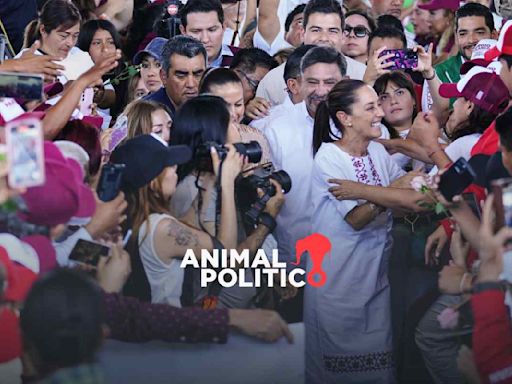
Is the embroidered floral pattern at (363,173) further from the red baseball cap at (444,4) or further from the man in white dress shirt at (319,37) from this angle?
the red baseball cap at (444,4)

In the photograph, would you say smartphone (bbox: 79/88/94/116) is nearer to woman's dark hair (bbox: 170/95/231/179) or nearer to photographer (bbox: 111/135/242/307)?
woman's dark hair (bbox: 170/95/231/179)

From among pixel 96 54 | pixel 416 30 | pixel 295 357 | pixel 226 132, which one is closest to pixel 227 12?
pixel 96 54

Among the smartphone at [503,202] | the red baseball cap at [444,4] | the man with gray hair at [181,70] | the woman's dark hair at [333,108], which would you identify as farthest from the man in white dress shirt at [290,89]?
the red baseball cap at [444,4]

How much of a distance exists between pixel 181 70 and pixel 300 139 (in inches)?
29.6

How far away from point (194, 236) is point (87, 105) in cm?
166

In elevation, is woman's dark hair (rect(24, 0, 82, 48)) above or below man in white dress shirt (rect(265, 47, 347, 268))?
above

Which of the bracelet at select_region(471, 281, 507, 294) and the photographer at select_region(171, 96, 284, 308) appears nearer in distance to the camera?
the bracelet at select_region(471, 281, 507, 294)

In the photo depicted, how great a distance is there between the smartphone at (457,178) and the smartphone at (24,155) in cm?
147

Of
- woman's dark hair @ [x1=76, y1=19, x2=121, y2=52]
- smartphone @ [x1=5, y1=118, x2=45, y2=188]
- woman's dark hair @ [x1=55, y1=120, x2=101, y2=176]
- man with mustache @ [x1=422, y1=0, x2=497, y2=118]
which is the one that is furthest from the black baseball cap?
man with mustache @ [x1=422, y1=0, x2=497, y2=118]

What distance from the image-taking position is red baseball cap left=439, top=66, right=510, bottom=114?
194 inches

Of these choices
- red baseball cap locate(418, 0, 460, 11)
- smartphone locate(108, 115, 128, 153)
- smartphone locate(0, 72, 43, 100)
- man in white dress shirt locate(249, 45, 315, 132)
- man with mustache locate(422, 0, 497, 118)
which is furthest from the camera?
red baseball cap locate(418, 0, 460, 11)

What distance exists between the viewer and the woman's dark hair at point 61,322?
10.2 ft

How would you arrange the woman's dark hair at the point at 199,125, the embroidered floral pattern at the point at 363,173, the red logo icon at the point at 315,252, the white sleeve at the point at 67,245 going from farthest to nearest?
the embroidered floral pattern at the point at 363,173 → the red logo icon at the point at 315,252 → the woman's dark hair at the point at 199,125 → the white sleeve at the point at 67,245

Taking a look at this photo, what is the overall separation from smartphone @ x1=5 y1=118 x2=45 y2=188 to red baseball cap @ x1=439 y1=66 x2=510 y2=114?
7.21 ft
